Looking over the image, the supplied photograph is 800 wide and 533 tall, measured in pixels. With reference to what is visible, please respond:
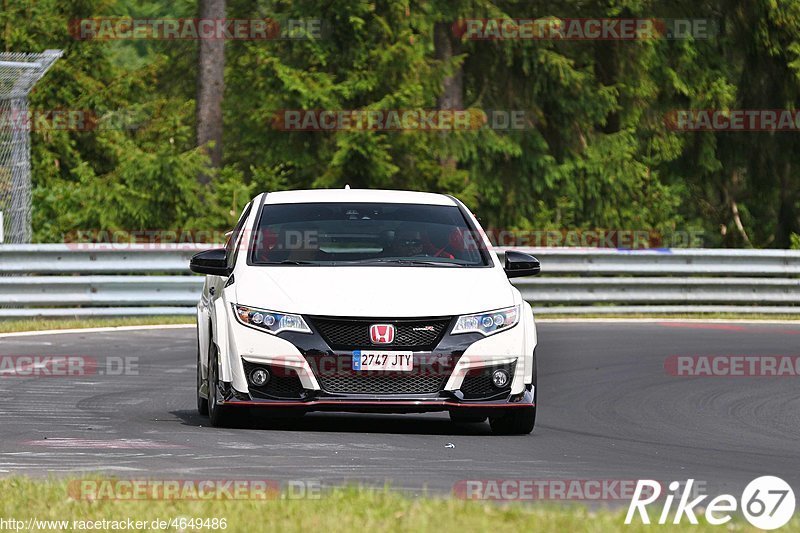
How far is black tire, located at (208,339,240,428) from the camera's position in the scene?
10930 millimetres

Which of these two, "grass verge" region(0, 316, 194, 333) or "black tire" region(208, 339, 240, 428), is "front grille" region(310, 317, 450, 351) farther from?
"grass verge" region(0, 316, 194, 333)

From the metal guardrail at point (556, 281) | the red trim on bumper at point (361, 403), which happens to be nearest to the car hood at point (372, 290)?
the red trim on bumper at point (361, 403)

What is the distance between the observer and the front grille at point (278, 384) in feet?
34.6

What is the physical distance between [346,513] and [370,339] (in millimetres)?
3325

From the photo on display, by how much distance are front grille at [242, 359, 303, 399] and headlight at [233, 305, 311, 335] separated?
235mm

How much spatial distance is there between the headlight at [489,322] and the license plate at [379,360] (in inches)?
14.4

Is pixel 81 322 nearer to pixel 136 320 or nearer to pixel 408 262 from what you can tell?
pixel 136 320

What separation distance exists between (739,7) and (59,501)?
31.2 m

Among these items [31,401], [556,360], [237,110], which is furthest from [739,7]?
[31,401]

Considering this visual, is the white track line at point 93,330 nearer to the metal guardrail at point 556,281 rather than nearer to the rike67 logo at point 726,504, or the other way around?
the metal guardrail at point 556,281

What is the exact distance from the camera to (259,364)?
34.7 ft

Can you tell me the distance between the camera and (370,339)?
34.2 feet

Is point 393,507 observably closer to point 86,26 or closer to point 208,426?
point 208,426

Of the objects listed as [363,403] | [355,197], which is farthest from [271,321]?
[355,197]
